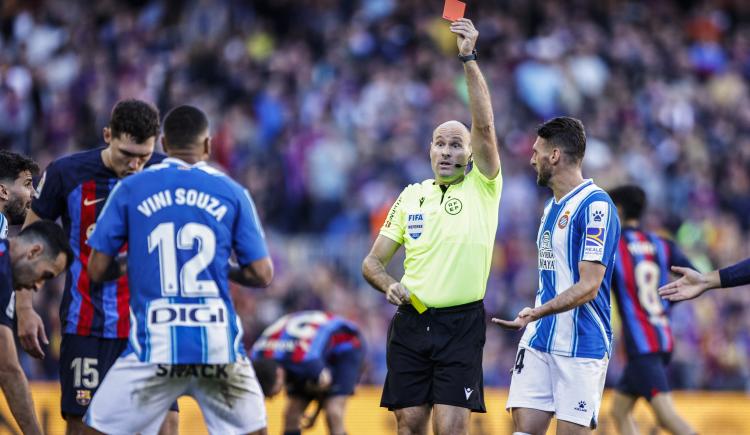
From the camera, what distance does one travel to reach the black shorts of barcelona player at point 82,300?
7621 millimetres

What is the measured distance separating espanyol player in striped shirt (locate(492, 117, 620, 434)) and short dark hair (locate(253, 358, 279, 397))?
114 inches

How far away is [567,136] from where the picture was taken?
7.96 meters

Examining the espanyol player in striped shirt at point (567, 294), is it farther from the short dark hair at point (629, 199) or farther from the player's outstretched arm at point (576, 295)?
the short dark hair at point (629, 199)

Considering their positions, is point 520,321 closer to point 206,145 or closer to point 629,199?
point 206,145

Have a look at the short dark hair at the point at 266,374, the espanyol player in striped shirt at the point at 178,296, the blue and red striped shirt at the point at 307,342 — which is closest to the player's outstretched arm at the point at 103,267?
the espanyol player in striped shirt at the point at 178,296

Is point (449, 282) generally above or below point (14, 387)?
above

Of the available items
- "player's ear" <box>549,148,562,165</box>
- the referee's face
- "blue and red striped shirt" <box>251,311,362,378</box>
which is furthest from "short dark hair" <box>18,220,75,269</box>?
"blue and red striped shirt" <box>251,311,362,378</box>

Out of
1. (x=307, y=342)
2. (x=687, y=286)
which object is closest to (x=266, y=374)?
(x=307, y=342)

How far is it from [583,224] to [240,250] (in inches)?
97.3

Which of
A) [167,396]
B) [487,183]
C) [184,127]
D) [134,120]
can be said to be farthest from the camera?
[487,183]

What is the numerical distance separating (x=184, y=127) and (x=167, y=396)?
5.12 ft

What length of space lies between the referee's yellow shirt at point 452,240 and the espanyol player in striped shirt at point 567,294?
0.41 m

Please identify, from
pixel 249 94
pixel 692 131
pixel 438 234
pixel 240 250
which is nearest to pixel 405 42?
pixel 249 94

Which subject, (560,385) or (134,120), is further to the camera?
(560,385)
